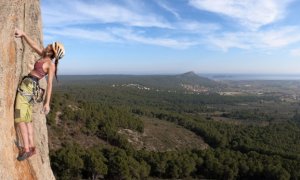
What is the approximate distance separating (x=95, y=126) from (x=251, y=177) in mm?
49577

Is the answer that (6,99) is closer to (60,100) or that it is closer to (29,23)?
(29,23)

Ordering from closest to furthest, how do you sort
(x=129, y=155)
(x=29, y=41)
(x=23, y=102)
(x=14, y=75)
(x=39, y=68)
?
(x=39, y=68) < (x=23, y=102) < (x=14, y=75) < (x=29, y=41) < (x=129, y=155)

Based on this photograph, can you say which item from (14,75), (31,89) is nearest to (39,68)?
(31,89)

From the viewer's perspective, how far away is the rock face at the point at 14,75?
31.8 feet

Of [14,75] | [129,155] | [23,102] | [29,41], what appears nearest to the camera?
[23,102]

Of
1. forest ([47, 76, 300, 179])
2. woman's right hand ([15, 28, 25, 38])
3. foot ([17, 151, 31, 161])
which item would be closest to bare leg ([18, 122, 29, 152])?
foot ([17, 151, 31, 161])

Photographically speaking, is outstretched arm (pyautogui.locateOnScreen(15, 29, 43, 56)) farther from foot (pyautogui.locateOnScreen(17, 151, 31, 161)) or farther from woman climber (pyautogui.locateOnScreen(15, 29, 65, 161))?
foot (pyautogui.locateOnScreen(17, 151, 31, 161))

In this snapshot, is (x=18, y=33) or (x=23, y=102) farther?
(x=18, y=33)

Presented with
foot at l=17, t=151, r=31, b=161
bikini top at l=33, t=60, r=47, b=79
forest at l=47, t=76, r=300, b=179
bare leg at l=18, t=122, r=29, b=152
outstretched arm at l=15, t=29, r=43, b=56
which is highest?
outstretched arm at l=15, t=29, r=43, b=56

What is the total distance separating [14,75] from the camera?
1033cm

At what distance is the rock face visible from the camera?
9695 mm

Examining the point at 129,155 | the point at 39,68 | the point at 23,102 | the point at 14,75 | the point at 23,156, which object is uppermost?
the point at 39,68

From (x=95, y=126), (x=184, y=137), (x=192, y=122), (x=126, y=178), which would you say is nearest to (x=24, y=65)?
(x=126, y=178)

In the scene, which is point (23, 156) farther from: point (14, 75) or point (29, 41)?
point (29, 41)
